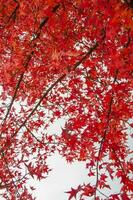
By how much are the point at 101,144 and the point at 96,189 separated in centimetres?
76

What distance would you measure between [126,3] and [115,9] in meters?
0.25

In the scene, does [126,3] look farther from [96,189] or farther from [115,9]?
[96,189]

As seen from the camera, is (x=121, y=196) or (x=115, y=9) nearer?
(x=115, y=9)

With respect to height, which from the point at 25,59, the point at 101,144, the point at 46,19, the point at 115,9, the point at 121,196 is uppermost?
the point at 25,59

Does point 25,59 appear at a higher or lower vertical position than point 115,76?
higher

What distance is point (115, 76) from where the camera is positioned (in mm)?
5277

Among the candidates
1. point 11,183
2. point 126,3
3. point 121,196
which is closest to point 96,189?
point 121,196

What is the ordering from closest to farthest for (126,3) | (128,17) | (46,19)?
(128,17)
(126,3)
(46,19)

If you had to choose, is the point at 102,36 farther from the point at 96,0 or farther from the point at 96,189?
the point at 96,189

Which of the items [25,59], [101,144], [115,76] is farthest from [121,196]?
[25,59]

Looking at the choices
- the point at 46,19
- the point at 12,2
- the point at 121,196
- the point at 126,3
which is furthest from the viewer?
the point at 12,2

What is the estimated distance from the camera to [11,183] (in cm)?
764

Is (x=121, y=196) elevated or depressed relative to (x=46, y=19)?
depressed

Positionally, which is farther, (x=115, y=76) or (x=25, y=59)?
(x=25, y=59)
